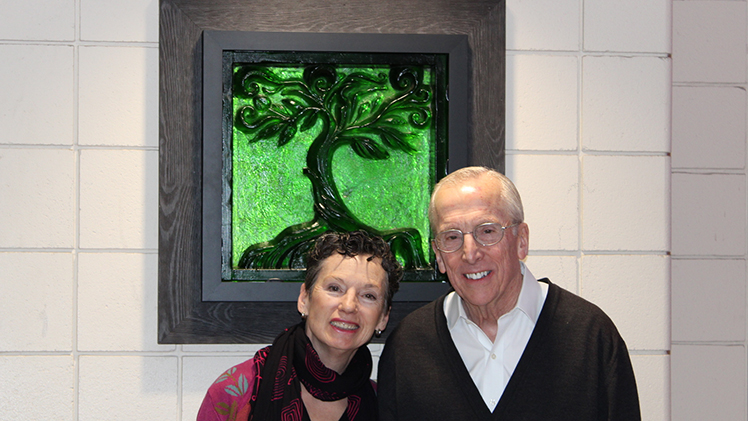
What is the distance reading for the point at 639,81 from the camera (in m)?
2.12

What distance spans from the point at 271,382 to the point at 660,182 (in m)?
1.57

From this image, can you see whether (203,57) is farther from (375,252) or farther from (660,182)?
(660,182)

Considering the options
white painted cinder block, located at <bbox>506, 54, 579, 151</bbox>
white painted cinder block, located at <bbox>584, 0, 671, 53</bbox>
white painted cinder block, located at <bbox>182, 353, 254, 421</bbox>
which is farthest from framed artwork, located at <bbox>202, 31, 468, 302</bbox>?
white painted cinder block, located at <bbox>584, 0, 671, 53</bbox>

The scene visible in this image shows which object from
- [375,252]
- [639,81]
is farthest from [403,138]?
[639,81]

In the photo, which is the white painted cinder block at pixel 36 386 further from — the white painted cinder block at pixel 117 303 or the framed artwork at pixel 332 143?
the framed artwork at pixel 332 143

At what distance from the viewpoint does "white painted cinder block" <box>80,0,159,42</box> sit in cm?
201

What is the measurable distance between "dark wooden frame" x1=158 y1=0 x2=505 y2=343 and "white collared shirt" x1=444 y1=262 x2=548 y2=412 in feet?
1.37

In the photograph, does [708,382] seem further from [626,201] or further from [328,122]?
[328,122]

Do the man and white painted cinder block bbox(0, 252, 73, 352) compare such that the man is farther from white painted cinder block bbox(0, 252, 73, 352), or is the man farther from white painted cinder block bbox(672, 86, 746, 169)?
white painted cinder block bbox(0, 252, 73, 352)

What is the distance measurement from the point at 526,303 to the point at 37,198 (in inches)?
66.7

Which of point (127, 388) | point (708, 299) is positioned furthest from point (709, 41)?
point (127, 388)

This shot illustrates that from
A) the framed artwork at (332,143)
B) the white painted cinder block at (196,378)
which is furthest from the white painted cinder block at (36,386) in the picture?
the framed artwork at (332,143)

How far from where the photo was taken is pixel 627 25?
212cm

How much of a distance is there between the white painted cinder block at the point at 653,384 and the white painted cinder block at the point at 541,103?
837 millimetres
